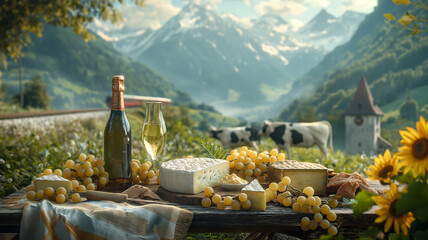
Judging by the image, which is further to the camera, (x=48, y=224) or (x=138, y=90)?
(x=138, y=90)

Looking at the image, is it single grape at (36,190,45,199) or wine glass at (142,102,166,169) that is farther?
wine glass at (142,102,166,169)

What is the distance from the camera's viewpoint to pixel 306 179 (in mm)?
2332

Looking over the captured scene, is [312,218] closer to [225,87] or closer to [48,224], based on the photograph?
[48,224]

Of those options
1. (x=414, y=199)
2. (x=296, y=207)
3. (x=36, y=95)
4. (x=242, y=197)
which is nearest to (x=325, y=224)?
(x=296, y=207)

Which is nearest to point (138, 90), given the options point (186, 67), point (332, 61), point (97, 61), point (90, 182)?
point (97, 61)

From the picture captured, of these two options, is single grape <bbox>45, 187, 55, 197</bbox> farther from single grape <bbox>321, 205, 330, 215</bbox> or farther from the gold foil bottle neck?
single grape <bbox>321, 205, 330, 215</bbox>

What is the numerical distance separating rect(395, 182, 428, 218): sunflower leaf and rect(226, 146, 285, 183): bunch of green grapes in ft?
4.58

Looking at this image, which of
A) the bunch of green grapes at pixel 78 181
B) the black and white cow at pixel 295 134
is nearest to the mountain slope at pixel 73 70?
the black and white cow at pixel 295 134

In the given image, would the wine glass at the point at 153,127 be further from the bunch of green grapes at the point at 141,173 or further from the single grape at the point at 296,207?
the single grape at the point at 296,207

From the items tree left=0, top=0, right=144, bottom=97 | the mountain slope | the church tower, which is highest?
the mountain slope

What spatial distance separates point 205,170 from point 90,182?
83 cm

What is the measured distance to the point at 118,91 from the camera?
233 centimetres

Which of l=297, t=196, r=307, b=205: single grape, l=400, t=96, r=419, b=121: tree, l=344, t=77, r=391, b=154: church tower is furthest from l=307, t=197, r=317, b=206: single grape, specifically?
l=400, t=96, r=419, b=121: tree

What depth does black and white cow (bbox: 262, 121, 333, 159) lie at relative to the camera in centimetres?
914
